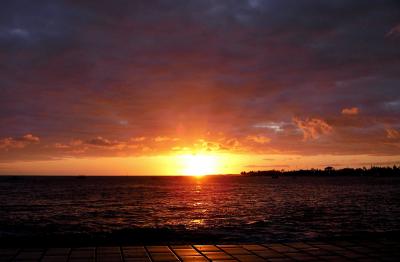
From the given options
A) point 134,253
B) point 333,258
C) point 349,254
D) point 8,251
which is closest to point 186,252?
point 134,253

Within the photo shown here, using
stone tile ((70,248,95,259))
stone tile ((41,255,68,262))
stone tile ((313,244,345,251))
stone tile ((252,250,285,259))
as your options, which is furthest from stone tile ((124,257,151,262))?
stone tile ((313,244,345,251))

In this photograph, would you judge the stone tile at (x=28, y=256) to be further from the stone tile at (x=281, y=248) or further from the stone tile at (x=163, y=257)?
the stone tile at (x=281, y=248)

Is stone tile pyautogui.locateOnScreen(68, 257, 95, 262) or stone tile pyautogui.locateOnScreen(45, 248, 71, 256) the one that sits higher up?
stone tile pyautogui.locateOnScreen(45, 248, 71, 256)

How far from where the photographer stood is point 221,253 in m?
10.4

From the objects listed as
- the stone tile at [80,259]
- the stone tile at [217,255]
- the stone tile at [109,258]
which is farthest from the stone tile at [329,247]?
the stone tile at [80,259]

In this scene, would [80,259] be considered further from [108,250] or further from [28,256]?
[28,256]

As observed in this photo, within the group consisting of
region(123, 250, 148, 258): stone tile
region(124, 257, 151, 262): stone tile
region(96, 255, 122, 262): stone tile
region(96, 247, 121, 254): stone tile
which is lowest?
region(124, 257, 151, 262): stone tile

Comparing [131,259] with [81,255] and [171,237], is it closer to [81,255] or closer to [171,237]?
[81,255]

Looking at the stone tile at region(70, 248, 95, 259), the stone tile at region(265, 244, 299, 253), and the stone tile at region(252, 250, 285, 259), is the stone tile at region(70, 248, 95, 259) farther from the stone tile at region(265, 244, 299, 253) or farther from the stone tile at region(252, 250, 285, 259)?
the stone tile at region(265, 244, 299, 253)

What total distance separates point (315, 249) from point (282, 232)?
31.5 ft

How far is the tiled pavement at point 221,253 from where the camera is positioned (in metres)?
9.70

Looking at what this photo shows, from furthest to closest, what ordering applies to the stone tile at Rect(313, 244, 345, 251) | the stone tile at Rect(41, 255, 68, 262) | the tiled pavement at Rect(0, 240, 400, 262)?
the stone tile at Rect(313, 244, 345, 251)
the tiled pavement at Rect(0, 240, 400, 262)
the stone tile at Rect(41, 255, 68, 262)

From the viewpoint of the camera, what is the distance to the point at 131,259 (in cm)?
965

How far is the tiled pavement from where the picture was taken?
9.70 m
